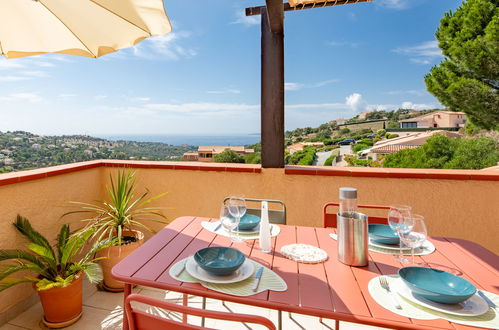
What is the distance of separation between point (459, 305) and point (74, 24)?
1.96m

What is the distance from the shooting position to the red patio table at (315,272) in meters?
0.85

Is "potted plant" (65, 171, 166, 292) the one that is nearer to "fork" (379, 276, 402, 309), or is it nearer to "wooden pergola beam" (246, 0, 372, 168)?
"wooden pergola beam" (246, 0, 372, 168)

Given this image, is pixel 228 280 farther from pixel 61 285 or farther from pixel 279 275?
pixel 61 285

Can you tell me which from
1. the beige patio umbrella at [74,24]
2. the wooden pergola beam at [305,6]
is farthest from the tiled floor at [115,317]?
the wooden pergola beam at [305,6]

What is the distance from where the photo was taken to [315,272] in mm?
1077

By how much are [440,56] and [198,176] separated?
828cm

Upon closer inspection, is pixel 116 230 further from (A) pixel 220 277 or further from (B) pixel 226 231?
(A) pixel 220 277

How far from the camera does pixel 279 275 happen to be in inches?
41.6

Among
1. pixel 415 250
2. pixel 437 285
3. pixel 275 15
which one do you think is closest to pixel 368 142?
pixel 275 15

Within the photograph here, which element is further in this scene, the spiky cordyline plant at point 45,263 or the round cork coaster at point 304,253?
the spiky cordyline plant at point 45,263

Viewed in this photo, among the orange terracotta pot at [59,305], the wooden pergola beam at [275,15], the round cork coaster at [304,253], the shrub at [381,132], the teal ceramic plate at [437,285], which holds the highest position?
the wooden pergola beam at [275,15]

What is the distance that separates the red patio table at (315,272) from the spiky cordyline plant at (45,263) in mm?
893

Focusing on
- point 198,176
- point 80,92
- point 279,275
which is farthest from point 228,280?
point 80,92

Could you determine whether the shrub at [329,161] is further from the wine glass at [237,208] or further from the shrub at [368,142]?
the wine glass at [237,208]
